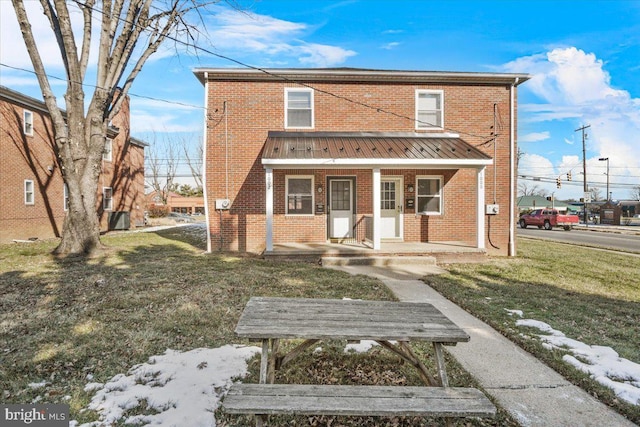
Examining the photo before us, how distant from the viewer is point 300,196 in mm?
10758

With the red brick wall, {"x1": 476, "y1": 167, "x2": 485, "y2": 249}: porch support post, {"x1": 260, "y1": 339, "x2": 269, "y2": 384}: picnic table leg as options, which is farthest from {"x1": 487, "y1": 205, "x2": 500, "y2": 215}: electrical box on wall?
{"x1": 260, "y1": 339, "x2": 269, "y2": 384}: picnic table leg

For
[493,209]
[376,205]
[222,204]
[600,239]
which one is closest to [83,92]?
[222,204]

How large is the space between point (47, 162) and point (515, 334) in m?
19.8

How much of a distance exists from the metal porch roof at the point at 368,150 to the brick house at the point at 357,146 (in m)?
0.07

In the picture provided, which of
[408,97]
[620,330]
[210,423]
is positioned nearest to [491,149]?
[408,97]

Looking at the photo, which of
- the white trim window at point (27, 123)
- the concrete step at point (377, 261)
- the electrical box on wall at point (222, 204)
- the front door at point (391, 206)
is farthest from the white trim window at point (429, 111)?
the white trim window at point (27, 123)

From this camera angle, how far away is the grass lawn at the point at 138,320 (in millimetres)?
3047

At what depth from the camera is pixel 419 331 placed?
99.0 inches

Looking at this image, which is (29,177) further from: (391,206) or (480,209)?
(480,209)

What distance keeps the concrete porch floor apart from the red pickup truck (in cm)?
2147

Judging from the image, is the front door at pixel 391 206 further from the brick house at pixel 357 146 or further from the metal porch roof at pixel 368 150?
the metal porch roof at pixel 368 150

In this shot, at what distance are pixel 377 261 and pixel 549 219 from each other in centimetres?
2420

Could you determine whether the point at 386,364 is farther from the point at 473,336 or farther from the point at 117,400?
the point at 117,400

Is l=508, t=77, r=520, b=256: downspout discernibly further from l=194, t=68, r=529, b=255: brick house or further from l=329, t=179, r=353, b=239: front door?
l=329, t=179, r=353, b=239: front door
